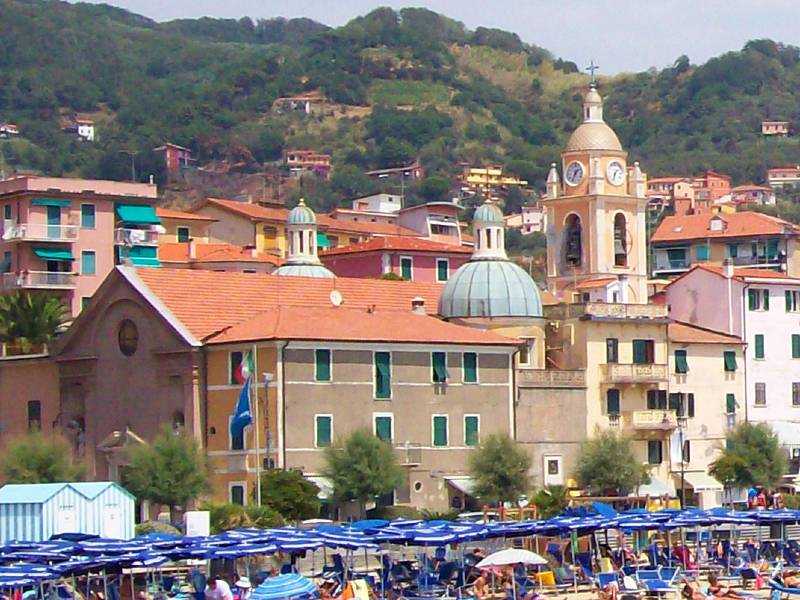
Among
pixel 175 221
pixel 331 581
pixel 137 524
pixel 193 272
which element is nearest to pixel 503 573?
pixel 331 581

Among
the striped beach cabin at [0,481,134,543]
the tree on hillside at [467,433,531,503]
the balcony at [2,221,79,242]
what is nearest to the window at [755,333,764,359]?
the tree on hillside at [467,433,531,503]

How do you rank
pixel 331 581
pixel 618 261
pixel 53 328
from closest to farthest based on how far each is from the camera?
1. pixel 331 581
2. pixel 53 328
3. pixel 618 261

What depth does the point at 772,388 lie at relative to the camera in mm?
91875

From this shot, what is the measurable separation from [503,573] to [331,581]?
4321 mm

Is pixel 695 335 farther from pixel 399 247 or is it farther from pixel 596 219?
pixel 399 247

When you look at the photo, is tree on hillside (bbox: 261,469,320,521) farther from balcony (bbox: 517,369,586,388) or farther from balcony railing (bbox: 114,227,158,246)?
balcony railing (bbox: 114,227,158,246)

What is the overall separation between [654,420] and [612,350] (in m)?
3.07

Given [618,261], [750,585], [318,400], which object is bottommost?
[750,585]

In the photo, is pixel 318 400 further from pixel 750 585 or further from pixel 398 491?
pixel 750 585

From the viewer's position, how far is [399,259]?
341ft

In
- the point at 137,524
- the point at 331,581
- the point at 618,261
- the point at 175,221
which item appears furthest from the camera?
the point at 175,221

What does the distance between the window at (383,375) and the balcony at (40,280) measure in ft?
77.6

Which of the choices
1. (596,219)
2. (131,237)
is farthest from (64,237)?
(596,219)

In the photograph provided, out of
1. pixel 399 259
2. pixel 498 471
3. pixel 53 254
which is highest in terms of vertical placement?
pixel 399 259
